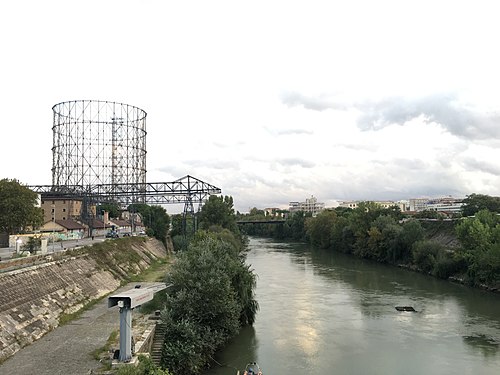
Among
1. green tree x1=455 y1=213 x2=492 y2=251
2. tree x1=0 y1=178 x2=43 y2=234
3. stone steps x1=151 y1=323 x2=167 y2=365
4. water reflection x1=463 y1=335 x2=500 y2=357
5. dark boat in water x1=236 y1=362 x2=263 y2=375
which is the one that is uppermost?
tree x1=0 y1=178 x2=43 y2=234

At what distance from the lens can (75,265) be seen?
86.5ft

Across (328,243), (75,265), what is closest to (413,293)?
(75,265)

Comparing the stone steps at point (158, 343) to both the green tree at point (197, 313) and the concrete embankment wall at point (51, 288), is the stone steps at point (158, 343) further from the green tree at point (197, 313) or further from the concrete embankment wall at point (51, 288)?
the concrete embankment wall at point (51, 288)

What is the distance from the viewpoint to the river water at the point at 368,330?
18234 mm

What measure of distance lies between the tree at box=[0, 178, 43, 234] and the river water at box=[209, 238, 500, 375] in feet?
64.7

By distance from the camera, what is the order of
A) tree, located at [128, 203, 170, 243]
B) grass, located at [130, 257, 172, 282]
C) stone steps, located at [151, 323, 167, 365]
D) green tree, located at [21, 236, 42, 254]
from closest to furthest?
stone steps, located at [151, 323, 167, 365]
green tree, located at [21, 236, 42, 254]
grass, located at [130, 257, 172, 282]
tree, located at [128, 203, 170, 243]

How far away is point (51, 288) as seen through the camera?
68.8 feet

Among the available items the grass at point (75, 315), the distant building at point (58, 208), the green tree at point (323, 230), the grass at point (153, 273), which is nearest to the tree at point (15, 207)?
the grass at point (153, 273)

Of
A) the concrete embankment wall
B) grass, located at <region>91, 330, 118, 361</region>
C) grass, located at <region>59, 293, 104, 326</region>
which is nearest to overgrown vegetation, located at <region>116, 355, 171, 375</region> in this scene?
grass, located at <region>91, 330, 118, 361</region>

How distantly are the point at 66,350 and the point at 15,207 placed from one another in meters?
24.7

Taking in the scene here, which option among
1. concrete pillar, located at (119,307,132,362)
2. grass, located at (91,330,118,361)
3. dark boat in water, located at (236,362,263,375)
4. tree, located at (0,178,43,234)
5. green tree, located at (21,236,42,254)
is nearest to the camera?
concrete pillar, located at (119,307,132,362)

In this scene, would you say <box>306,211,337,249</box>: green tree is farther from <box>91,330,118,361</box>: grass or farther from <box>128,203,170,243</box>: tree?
<box>91,330,118,361</box>: grass

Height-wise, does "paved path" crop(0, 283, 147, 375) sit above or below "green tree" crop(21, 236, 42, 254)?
below

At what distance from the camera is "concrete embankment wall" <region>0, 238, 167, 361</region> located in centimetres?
1602
